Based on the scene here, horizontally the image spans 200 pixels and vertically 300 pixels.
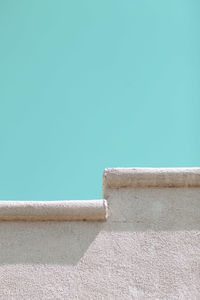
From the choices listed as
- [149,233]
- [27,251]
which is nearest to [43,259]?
[27,251]

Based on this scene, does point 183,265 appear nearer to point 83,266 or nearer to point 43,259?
point 83,266

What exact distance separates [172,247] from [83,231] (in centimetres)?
59

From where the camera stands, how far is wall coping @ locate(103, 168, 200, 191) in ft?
13.6

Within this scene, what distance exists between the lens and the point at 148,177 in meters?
4.14

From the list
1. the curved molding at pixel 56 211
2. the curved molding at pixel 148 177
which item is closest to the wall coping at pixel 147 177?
the curved molding at pixel 148 177

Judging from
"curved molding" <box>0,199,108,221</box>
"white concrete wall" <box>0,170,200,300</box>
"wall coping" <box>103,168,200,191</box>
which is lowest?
"white concrete wall" <box>0,170,200,300</box>

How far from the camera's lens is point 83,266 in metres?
3.84

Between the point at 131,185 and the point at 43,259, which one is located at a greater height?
the point at 131,185

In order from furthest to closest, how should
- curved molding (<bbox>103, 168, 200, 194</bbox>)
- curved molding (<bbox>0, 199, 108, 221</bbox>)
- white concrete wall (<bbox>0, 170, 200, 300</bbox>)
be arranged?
curved molding (<bbox>103, 168, 200, 194</bbox>) → curved molding (<bbox>0, 199, 108, 221</bbox>) → white concrete wall (<bbox>0, 170, 200, 300</bbox>)

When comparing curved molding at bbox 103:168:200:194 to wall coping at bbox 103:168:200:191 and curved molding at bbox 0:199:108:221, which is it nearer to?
wall coping at bbox 103:168:200:191

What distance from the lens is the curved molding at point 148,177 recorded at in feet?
13.6

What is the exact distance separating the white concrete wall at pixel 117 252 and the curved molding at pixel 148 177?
2 cm

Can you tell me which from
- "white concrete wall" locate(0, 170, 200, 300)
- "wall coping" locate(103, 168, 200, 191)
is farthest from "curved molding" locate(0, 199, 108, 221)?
"wall coping" locate(103, 168, 200, 191)

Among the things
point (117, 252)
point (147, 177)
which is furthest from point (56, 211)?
point (147, 177)
